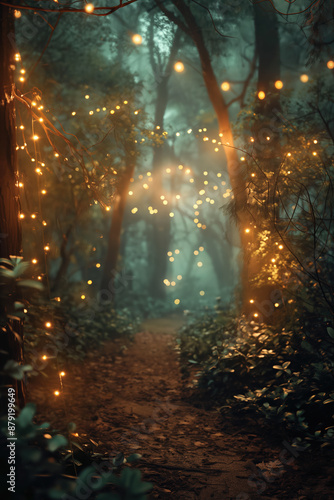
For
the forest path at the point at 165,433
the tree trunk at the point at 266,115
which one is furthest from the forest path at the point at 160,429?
the tree trunk at the point at 266,115

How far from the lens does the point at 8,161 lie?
346 centimetres

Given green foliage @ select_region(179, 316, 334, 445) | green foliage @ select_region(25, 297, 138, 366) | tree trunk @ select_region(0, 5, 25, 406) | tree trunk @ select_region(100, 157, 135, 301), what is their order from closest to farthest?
tree trunk @ select_region(0, 5, 25, 406)
green foliage @ select_region(179, 316, 334, 445)
green foliage @ select_region(25, 297, 138, 366)
tree trunk @ select_region(100, 157, 135, 301)

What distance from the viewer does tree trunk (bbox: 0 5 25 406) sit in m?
3.33

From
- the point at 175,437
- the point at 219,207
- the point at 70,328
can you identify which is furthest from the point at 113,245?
the point at 175,437

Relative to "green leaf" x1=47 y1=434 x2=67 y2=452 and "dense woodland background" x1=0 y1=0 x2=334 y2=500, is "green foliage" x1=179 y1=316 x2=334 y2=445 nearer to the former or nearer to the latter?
"dense woodland background" x1=0 y1=0 x2=334 y2=500

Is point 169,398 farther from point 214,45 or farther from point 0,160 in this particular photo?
point 214,45

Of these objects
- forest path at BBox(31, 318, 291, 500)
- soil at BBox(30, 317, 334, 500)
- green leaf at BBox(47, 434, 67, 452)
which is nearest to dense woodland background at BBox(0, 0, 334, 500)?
green leaf at BBox(47, 434, 67, 452)

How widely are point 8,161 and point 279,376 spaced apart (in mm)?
4266

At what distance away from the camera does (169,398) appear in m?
5.96

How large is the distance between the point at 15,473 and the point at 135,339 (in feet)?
30.7

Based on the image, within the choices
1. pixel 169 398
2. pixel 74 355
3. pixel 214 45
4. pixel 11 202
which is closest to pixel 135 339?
pixel 74 355

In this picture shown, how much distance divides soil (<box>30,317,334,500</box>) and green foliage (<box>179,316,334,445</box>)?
29 centimetres

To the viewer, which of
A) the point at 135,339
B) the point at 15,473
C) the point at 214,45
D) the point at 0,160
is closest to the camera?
the point at 15,473

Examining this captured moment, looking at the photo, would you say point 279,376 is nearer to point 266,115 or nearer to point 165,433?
point 165,433
